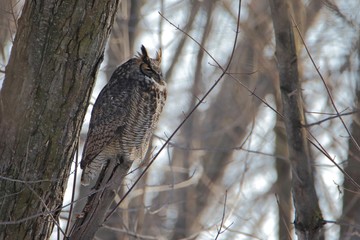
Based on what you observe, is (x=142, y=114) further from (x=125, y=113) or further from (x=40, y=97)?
(x=40, y=97)

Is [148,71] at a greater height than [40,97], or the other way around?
[148,71]

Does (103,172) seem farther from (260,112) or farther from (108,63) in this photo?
(260,112)

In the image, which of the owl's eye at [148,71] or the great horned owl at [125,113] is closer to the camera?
the great horned owl at [125,113]

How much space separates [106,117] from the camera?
4.96 meters

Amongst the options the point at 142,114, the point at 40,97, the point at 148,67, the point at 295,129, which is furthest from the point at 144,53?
the point at 295,129

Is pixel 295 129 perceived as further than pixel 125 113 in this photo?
No

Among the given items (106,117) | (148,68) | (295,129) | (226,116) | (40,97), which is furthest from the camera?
(226,116)

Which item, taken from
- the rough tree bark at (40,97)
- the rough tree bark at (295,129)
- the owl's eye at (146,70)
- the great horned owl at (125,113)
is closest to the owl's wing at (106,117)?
the great horned owl at (125,113)

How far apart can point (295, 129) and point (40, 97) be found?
56.3 inches

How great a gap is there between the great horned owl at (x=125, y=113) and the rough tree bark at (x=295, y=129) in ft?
4.13

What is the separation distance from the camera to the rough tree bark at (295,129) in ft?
12.5

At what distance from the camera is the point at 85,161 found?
5.08 m

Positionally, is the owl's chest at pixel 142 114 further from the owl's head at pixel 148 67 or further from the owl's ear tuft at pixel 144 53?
the owl's ear tuft at pixel 144 53

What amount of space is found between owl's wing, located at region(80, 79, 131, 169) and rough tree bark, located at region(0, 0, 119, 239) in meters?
1.11
